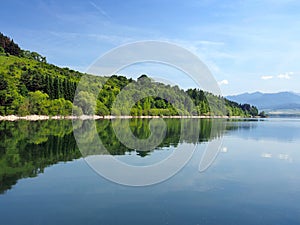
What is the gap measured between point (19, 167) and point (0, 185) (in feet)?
10.9

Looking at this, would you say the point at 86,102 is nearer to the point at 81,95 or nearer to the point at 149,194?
the point at 81,95

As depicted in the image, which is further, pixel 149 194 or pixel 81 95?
pixel 81 95

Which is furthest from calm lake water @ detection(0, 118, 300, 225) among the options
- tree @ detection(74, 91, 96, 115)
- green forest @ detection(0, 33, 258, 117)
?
tree @ detection(74, 91, 96, 115)

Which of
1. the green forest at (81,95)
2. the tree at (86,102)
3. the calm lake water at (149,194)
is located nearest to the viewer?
the calm lake water at (149,194)

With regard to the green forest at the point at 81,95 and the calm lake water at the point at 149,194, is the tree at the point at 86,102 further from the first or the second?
the calm lake water at the point at 149,194

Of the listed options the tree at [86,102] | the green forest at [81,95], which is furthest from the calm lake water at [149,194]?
the tree at [86,102]

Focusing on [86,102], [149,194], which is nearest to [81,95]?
[86,102]

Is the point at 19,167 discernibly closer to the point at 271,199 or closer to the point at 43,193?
the point at 43,193

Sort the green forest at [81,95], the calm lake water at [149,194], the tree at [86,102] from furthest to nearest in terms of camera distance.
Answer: the tree at [86,102] < the green forest at [81,95] < the calm lake water at [149,194]

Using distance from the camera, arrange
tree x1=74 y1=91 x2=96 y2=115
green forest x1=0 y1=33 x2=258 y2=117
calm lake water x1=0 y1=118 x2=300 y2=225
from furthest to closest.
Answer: tree x1=74 y1=91 x2=96 y2=115, green forest x1=0 y1=33 x2=258 y2=117, calm lake water x1=0 y1=118 x2=300 y2=225

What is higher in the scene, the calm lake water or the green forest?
the green forest

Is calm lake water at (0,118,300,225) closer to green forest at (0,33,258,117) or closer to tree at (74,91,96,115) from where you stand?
green forest at (0,33,258,117)

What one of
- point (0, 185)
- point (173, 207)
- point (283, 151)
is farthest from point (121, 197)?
point (283, 151)

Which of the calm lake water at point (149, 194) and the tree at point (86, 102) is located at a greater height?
the tree at point (86, 102)
